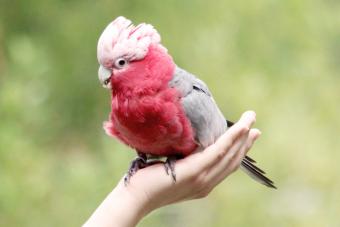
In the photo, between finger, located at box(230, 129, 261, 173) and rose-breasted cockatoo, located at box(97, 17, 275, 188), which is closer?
rose-breasted cockatoo, located at box(97, 17, 275, 188)

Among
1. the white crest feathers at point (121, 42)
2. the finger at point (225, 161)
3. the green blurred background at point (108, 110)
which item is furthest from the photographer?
the green blurred background at point (108, 110)

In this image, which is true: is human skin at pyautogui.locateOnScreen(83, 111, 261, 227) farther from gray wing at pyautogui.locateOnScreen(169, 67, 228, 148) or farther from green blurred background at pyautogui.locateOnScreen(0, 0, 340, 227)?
green blurred background at pyautogui.locateOnScreen(0, 0, 340, 227)

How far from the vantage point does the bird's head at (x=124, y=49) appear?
4.08ft

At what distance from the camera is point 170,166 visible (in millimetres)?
1342

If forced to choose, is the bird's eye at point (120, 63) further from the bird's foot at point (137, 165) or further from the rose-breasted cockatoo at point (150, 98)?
the bird's foot at point (137, 165)

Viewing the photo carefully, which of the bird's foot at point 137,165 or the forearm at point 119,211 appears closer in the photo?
the forearm at point 119,211

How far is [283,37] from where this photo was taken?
2674mm

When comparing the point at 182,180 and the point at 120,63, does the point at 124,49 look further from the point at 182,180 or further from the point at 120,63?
the point at 182,180

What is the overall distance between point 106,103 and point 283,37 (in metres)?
0.69

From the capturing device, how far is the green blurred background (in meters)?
2.18

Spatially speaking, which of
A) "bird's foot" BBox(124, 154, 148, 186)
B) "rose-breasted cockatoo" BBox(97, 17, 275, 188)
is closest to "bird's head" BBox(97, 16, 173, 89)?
"rose-breasted cockatoo" BBox(97, 17, 275, 188)

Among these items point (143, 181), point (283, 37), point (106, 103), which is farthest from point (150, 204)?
point (283, 37)

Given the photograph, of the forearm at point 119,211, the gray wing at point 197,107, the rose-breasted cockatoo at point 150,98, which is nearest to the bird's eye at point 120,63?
the rose-breasted cockatoo at point 150,98

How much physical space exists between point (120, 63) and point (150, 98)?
9cm
